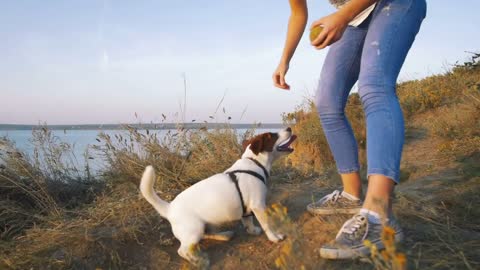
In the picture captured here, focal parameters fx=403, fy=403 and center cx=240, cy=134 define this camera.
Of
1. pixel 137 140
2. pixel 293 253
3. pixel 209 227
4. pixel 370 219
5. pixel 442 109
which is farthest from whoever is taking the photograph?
pixel 442 109

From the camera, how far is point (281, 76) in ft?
9.60

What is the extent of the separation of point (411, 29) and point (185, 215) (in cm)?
185

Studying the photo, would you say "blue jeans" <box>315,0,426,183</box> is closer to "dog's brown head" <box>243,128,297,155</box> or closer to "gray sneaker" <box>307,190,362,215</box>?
"gray sneaker" <box>307,190,362,215</box>

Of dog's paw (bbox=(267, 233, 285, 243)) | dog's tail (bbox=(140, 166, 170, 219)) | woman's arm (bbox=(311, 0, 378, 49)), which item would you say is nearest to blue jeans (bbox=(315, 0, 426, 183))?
woman's arm (bbox=(311, 0, 378, 49))

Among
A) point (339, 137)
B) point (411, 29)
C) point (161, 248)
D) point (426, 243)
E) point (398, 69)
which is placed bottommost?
point (161, 248)

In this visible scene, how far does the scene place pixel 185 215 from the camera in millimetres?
2797

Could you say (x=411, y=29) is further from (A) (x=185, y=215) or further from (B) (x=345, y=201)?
(A) (x=185, y=215)

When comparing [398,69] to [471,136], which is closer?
[398,69]

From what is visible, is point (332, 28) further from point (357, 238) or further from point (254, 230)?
point (254, 230)

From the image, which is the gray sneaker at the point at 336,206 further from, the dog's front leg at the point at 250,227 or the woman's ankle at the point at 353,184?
the dog's front leg at the point at 250,227

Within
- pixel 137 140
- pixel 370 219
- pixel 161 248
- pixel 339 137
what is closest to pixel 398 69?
pixel 339 137

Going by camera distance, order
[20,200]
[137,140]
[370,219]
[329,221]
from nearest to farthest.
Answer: [370,219] < [329,221] < [20,200] < [137,140]

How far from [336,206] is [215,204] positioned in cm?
84

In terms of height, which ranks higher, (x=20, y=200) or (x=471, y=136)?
(x=471, y=136)
